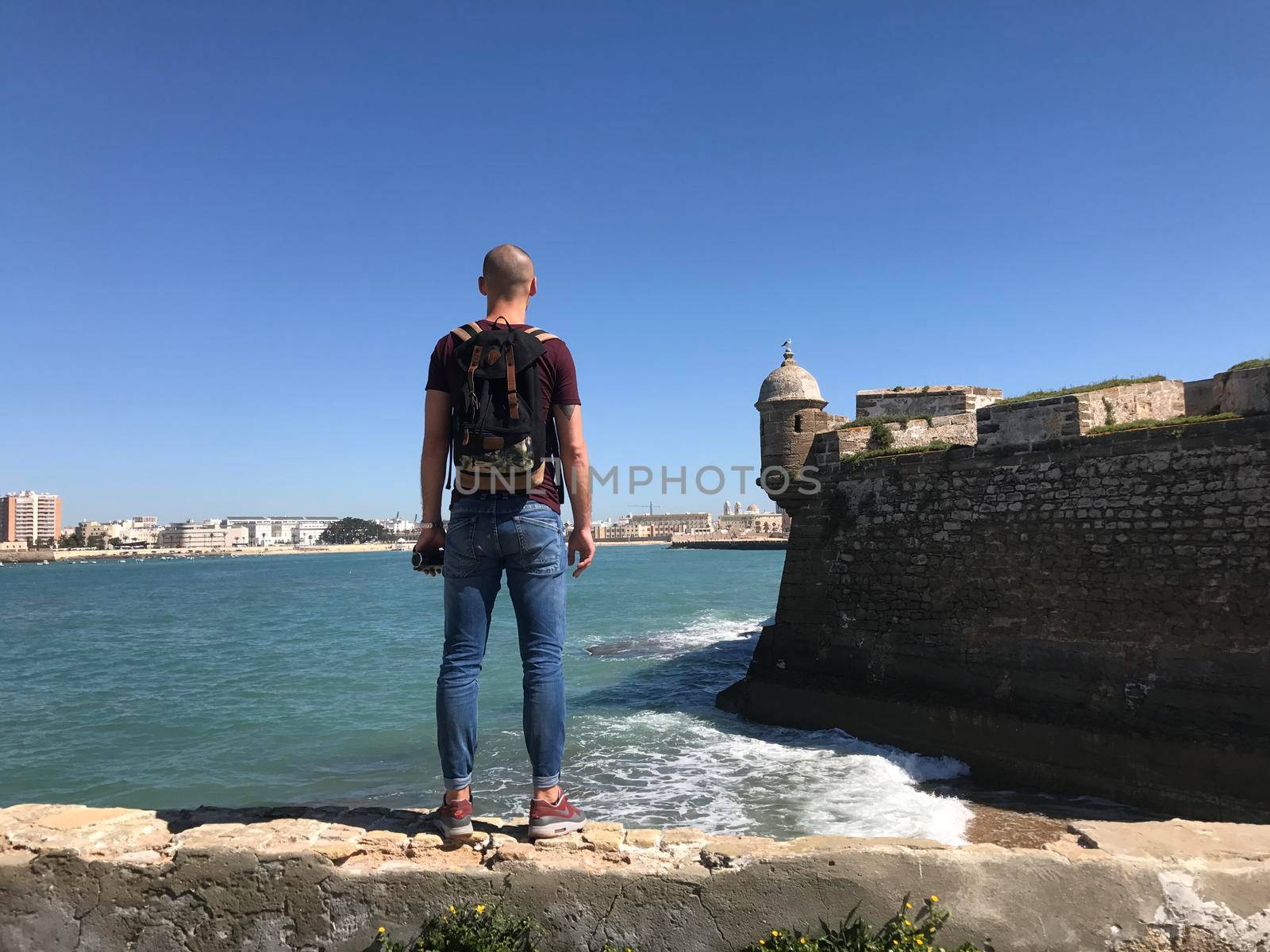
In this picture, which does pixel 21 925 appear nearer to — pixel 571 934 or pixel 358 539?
pixel 571 934

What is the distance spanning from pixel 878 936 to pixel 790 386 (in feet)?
44.6

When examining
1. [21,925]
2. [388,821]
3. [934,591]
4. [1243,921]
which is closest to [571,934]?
[388,821]

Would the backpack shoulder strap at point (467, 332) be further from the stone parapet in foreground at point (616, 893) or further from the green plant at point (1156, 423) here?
the green plant at point (1156, 423)

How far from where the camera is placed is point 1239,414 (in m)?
8.75

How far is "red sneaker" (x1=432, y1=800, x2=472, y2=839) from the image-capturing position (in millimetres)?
3010

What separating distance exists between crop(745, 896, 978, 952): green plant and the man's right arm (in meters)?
2.06

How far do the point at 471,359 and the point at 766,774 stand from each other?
344 inches

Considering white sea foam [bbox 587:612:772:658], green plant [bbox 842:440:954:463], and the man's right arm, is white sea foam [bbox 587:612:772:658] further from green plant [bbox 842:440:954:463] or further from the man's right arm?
the man's right arm

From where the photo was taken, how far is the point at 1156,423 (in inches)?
374

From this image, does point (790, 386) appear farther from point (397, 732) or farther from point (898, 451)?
point (397, 732)

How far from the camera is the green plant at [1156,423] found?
8938 mm

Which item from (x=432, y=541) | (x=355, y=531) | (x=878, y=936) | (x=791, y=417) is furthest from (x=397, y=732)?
(x=355, y=531)

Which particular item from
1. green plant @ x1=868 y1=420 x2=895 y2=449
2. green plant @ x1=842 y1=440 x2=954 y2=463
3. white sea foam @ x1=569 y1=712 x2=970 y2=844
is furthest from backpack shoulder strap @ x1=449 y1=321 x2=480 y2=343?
green plant @ x1=868 y1=420 x2=895 y2=449

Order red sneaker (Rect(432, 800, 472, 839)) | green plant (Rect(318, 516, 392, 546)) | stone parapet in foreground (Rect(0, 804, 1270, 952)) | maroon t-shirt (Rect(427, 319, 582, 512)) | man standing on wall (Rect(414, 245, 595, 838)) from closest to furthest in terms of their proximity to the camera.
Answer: stone parapet in foreground (Rect(0, 804, 1270, 952))
red sneaker (Rect(432, 800, 472, 839))
man standing on wall (Rect(414, 245, 595, 838))
maroon t-shirt (Rect(427, 319, 582, 512))
green plant (Rect(318, 516, 392, 546))
